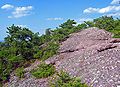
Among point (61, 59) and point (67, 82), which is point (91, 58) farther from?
point (67, 82)

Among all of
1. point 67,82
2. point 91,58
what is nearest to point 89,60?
point 91,58

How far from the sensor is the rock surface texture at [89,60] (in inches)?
770

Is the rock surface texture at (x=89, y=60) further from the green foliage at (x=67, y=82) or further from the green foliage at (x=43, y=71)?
the green foliage at (x=67, y=82)

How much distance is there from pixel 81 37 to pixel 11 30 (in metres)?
6.95

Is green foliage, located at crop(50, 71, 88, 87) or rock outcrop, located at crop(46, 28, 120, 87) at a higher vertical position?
rock outcrop, located at crop(46, 28, 120, 87)

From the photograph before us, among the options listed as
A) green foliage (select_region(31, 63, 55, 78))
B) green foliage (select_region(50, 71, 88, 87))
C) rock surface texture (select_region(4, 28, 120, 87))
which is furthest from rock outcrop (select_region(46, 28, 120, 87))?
green foliage (select_region(50, 71, 88, 87))

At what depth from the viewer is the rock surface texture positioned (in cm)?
1955

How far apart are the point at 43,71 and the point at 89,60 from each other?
366 centimetres

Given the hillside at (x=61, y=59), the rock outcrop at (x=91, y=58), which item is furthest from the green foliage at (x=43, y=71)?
the rock outcrop at (x=91, y=58)

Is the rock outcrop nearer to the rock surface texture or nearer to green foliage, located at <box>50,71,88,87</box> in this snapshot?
the rock surface texture

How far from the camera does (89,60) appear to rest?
23297 millimetres

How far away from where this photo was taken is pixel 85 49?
2614 centimetres

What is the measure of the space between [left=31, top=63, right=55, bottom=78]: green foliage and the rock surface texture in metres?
0.39

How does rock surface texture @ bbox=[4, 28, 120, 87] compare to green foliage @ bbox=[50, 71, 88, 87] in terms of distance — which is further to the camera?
rock surface texture @ bbox=[4, 28, 120, 87]
